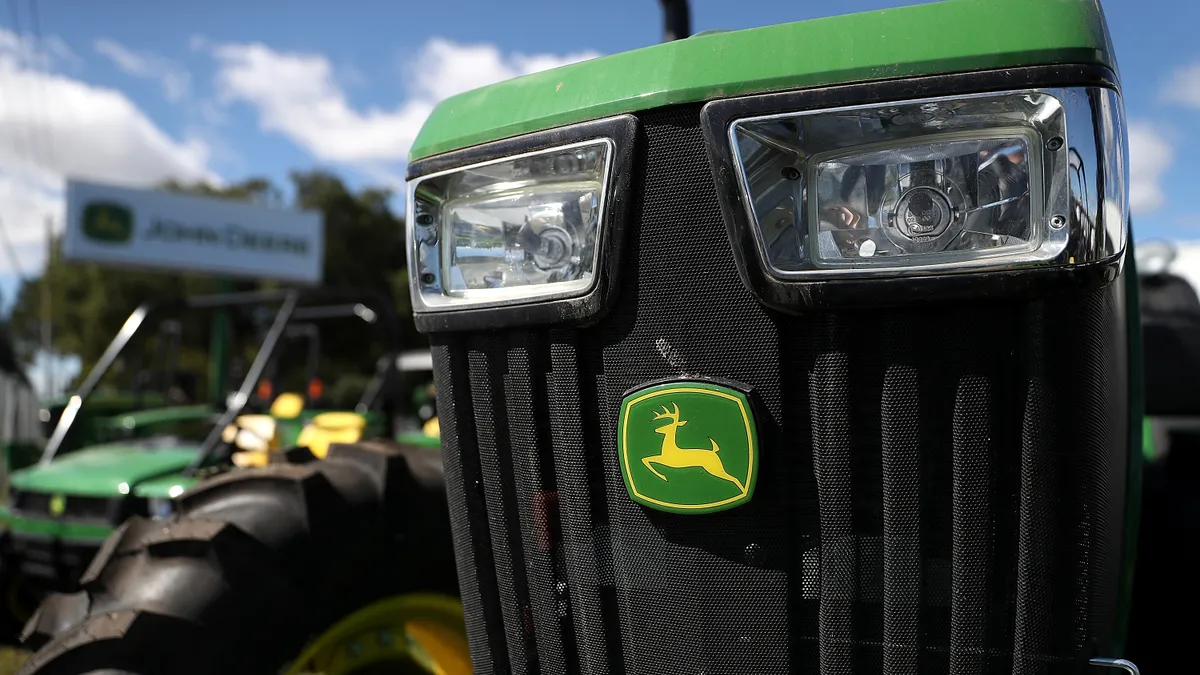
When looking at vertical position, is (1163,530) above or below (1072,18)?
below

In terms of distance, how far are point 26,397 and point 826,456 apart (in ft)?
51.7

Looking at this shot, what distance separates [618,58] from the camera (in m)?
1.27

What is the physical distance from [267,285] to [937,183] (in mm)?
30184

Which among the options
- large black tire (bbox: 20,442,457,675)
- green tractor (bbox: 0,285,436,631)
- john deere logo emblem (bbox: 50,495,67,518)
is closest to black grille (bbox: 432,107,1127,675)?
large black tire (bbox: 20,442,457,675)

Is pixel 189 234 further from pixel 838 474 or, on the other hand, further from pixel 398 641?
pixel 838 474

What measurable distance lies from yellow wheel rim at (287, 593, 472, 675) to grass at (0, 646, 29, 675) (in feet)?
11.2

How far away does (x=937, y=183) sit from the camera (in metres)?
1.12

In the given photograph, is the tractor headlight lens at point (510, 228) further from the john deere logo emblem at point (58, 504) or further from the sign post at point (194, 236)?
the sign post at point (194, 236)

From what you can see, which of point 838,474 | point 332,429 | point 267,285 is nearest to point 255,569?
point 838,474

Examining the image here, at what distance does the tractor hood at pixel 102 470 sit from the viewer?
15.9 ft

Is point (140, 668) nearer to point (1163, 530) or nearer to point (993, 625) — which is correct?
point (993, 625)

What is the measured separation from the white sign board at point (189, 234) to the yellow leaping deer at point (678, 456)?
68.2 feet

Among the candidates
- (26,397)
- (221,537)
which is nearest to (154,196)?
(26,397)

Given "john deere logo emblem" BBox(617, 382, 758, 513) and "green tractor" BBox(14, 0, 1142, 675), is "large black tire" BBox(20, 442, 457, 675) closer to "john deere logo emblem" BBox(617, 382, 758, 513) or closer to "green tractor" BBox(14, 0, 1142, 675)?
"green tractor" BBox(14, 0, 1142, 675)
